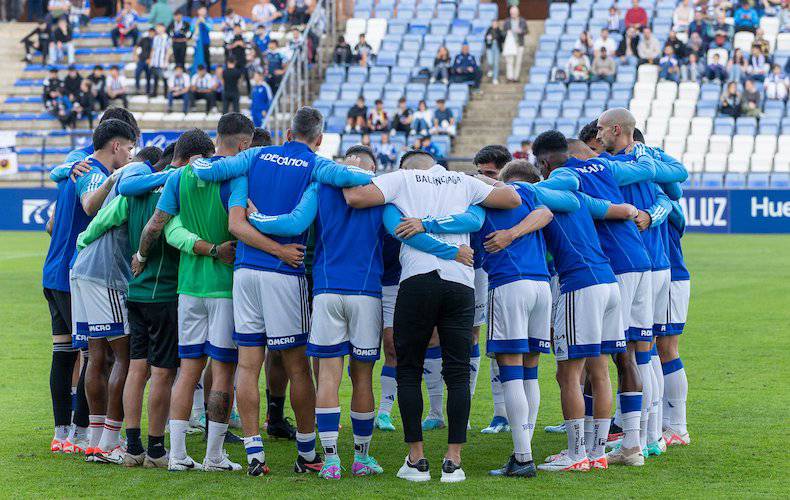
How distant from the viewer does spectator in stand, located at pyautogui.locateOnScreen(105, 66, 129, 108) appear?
109 ft

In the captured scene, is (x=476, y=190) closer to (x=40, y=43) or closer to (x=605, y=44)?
(x=605, y=44)

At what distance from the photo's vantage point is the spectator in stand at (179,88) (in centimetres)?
3247

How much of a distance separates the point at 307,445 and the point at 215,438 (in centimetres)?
60

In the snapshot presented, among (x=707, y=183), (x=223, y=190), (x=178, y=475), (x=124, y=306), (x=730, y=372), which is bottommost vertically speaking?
(x=707, y=183)

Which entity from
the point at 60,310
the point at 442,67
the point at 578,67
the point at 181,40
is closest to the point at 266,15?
the point at 181,40

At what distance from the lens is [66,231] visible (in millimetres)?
8188

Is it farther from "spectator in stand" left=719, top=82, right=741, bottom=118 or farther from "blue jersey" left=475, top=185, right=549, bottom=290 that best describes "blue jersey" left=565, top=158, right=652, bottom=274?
"spectator in stand" left=719, top=82, right=741, bottom=118

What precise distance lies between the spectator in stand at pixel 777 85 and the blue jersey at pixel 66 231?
25.4 meters

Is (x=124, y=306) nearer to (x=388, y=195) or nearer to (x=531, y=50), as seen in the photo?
(x=388, y=195)

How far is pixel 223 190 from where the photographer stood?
24.5ft

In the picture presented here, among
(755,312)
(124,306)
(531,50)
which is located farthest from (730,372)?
(531,50)

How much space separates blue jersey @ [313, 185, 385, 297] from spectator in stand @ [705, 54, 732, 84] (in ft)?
84.3

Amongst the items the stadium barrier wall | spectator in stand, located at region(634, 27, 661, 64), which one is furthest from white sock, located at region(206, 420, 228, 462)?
spectator in stand, located at region(634, 27, 661, 64)

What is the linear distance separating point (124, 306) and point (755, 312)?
9.88 m
